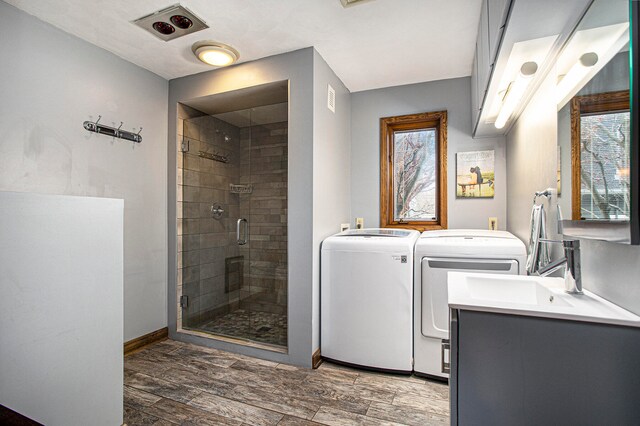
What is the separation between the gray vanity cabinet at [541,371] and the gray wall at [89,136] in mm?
2571

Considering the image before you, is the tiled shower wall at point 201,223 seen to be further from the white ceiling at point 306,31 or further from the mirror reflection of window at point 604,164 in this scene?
the mirror reflection of window at point 604,164

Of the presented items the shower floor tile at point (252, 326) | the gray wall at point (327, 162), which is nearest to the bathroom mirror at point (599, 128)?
the gray wall at point (327, 162)

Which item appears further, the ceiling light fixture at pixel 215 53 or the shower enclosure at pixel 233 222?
the shower enclosure at pixel 233 222

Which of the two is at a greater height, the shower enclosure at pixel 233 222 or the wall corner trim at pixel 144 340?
the shower enclosure at pixel 233 222

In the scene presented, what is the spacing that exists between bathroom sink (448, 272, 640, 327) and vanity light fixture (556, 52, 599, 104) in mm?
793

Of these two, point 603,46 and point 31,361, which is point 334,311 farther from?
point 603,46

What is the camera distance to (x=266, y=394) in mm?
2014

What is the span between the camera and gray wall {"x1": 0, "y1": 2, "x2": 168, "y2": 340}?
1.94 metres

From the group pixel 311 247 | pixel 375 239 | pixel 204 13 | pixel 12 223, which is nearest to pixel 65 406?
pixel 12 223

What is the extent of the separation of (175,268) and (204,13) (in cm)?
211

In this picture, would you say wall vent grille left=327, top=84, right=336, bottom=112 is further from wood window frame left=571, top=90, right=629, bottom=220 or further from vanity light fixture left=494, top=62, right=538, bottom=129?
wood window frame left=571, top=90, right=629, bottom=220

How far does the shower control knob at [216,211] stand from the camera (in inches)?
114

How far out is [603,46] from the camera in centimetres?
99

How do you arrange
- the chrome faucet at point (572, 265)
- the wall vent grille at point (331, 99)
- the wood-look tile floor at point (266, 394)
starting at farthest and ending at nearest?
the wall vent grille at point (331, 99) < the wood-look tile floor at point (266, 394) < the chrome faucet at point (572, 265)
